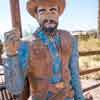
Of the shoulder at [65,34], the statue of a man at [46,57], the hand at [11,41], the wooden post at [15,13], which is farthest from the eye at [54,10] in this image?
the wooden post at [15,13]

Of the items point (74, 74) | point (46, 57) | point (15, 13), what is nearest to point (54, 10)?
point (46, 57)

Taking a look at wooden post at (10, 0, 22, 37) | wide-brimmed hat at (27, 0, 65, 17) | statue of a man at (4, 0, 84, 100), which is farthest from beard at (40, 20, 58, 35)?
wooden post at (10, 0, 22, 37)

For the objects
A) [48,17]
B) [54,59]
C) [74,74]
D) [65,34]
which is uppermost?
[48,17]

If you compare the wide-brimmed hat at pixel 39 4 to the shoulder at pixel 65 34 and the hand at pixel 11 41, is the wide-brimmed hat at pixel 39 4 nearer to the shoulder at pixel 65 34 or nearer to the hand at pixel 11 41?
the shoulder at pixel 65 34

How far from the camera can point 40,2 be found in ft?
5.34

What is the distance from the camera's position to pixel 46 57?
160 cm

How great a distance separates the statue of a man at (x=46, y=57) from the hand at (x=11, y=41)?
0.06 metres

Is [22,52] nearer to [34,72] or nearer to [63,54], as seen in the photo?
[34,72]

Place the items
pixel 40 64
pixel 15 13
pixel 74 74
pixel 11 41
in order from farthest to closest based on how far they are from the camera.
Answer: pixel 15 13
pixel 74 74
pixel 40 64
pixel 11 41

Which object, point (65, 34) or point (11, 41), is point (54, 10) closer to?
point (65, 34)

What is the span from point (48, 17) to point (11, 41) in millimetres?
274

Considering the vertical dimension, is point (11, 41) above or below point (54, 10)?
below

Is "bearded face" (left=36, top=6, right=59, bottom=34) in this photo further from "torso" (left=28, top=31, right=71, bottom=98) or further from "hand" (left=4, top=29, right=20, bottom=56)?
"hand" (left=4, top=29, right=20, bottom=56)

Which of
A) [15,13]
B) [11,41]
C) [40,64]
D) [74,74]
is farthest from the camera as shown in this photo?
[15,13]
